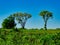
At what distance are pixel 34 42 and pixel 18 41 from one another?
113 cm

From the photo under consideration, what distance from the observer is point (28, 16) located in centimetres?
8069

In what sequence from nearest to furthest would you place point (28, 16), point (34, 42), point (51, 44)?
point (51, 44), point (34, 42), point (28, 16)

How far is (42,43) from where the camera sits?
15.2m

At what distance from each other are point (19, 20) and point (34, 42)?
64541 millimetres

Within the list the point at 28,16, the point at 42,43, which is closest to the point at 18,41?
the point at 42,43

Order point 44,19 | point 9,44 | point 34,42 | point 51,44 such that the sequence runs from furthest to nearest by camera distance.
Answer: point 44,19 < point 34,42 < point 9,44 < point 51,44

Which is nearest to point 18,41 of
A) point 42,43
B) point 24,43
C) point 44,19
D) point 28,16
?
point 24,43

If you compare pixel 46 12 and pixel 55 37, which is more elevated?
pixel 46 12

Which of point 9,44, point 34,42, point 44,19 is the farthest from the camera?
point 44,19

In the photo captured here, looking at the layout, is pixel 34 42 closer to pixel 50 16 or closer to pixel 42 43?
pixel 42 43

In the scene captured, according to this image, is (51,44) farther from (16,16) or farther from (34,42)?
(16,16)

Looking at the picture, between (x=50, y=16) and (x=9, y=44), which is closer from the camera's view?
(x=9, y=44)

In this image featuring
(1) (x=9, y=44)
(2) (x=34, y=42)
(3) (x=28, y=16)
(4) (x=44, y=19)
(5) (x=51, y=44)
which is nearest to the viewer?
(5) (x=51, y=44)

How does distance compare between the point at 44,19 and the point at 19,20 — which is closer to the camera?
the point at 44,19
